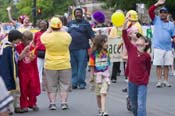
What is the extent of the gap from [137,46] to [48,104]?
3407mm

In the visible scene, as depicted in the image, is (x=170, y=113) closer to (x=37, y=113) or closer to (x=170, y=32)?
(x=37, y=113)

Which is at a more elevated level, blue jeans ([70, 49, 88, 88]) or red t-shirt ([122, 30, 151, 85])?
red t-shirt ([122, 30, 151, 85])

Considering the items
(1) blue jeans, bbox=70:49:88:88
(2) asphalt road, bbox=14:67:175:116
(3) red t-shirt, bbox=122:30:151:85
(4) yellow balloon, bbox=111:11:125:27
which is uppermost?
(4) yellow balloon, bbox=111:11:125:27

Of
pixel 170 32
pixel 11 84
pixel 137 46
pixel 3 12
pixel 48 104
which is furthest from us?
pixel 3 12

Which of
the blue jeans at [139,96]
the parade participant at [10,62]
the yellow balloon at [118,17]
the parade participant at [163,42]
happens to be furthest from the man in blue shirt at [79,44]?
the blue jeans at [139,96]

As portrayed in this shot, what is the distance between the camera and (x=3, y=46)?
9.92m

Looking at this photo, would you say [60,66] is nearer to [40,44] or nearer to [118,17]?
[118,17]

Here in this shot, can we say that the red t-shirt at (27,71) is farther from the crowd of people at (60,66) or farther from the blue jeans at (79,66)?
the blue jeans at (79,66)

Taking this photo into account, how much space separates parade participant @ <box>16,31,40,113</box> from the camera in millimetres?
10406

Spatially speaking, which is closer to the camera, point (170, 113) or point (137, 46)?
point (137, 46)

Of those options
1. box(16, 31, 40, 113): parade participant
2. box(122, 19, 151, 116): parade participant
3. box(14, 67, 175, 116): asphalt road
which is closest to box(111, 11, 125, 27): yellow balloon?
box(14, 67, 175, 116): asphalt road

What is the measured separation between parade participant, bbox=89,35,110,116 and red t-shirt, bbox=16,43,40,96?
1142 millimetres

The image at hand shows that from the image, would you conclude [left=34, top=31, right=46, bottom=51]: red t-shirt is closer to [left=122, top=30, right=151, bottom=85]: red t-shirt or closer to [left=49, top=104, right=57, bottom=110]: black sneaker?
[left=49, top=104, right=57, bottom=110]: black sneaker

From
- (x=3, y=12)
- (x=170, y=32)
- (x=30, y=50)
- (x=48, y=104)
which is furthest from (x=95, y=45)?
(x=3, y=12)
